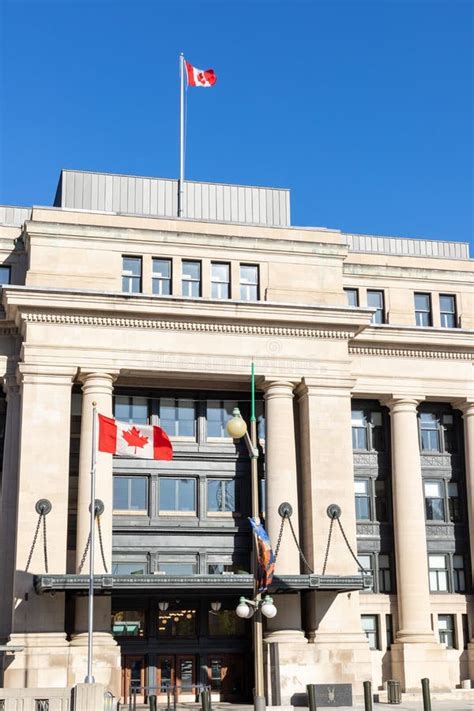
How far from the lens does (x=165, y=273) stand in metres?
45.6

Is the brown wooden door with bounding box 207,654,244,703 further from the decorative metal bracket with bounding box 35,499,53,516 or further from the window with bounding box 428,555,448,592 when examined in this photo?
the window with bounding box 428,555,448,592

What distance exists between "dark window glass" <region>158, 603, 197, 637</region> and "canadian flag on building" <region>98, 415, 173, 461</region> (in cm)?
918

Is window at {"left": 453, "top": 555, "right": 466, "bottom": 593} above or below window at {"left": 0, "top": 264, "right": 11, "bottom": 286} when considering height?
below

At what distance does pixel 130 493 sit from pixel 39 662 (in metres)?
8.72

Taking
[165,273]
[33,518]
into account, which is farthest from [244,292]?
[33,518]

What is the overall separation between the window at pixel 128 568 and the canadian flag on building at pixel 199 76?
23.3 m

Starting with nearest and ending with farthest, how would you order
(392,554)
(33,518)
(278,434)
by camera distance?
1. (33,518)
2. (278,434)
3. (392,554)

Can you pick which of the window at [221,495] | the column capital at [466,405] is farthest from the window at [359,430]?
the window at [221,495]

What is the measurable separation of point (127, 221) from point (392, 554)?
64.7ft

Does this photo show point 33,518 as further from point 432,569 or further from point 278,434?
point 432,569

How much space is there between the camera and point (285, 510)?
43.1 meters

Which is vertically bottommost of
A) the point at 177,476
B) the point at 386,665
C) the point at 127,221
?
the point at 386,665

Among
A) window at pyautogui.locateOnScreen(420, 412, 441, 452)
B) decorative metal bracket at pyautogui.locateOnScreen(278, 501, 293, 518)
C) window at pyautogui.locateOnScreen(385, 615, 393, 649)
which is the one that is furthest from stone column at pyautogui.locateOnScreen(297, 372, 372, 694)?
window at pyautogui.locateOnScreen(420, 412, 441, 452)

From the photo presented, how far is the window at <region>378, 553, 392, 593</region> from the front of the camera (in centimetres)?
4770
